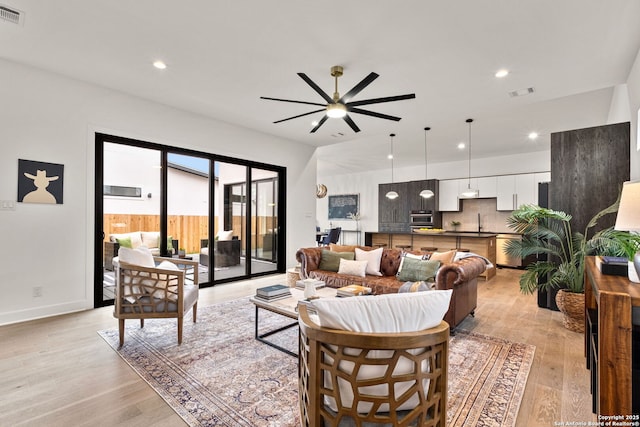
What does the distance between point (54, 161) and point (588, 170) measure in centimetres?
634

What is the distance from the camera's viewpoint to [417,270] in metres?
3.67

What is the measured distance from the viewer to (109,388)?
2117mm

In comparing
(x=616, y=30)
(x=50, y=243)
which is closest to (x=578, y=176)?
(x=616, y=30)

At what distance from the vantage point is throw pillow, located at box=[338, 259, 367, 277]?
4.09m

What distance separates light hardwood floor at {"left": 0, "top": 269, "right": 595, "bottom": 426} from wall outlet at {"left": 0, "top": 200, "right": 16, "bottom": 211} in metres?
1.25

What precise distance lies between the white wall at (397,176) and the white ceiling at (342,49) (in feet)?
9.57

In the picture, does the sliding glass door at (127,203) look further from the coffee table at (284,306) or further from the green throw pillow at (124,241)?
the coffee table at (284,306)

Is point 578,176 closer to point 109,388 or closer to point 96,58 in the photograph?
point 109,388

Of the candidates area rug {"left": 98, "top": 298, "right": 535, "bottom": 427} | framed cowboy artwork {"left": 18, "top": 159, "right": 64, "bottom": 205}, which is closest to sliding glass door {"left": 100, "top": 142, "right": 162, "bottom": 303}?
framed cowboy artwork {"left": 18, "top": 159, "right": 64, "bottom": 205}

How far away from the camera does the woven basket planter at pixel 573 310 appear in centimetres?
321

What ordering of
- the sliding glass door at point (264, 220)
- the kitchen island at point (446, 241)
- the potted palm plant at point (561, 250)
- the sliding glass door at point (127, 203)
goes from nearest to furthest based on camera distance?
the potted palm plant at point (561, 250) → the sliding glass door at point (127, 203) → the sliding glass door at point (264, 220) → the kitchen island at point (446, 241)

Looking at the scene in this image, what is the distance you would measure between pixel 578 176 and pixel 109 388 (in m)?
5.14

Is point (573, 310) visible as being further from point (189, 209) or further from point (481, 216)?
point (481, 216)

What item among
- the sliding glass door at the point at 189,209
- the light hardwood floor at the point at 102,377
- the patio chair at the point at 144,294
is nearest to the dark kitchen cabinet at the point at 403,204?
the sliding glass door at the point at 189,209
